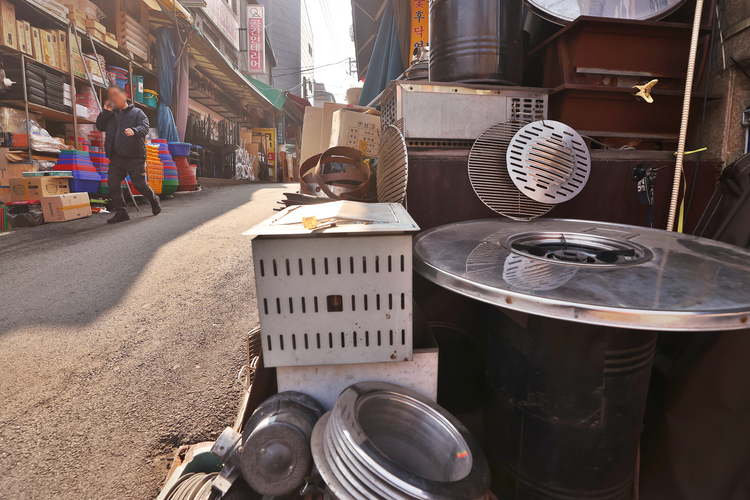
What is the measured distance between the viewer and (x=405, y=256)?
1051mm

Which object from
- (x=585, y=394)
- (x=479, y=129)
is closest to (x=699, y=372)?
(x=585, y=394)

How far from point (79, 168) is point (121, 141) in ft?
3.48

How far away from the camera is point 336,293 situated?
1.05 meters

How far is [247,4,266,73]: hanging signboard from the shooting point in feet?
55.2

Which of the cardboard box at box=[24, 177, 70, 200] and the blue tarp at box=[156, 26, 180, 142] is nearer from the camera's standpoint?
the cardboard box at box=[24, 177, 70, 200]

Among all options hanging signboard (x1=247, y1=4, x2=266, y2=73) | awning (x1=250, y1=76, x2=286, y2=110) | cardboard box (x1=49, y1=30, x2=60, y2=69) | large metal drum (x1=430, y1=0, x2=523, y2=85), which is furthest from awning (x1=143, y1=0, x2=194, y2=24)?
large metal drum (x1=430, y1=0, x2=523, y2=85)

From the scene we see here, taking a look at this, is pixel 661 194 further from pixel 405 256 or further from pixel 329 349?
pixel 329 349

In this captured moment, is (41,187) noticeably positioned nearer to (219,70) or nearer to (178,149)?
(178,149)

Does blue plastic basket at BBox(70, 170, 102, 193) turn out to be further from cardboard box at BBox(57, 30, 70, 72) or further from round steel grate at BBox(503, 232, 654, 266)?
round steel grate at BBox(503, 232, 654, 266)

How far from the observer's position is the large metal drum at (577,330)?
80 cm

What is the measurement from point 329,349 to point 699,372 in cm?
123

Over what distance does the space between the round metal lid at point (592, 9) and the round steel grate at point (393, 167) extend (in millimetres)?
1156

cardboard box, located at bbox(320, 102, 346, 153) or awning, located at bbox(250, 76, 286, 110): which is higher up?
awning, located at bbox(250, 76, 286, 110)

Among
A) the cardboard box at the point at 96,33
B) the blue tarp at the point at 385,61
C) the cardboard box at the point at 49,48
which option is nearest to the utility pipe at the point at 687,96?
the blue tarp at the point at 385,61
